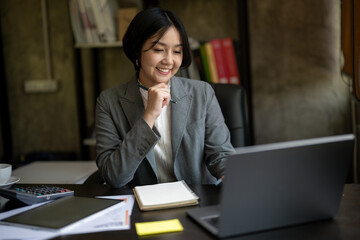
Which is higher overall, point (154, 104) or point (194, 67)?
point (194, 67)

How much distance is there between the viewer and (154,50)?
141 cm

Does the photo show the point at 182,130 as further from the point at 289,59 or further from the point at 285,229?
the point at 289,59

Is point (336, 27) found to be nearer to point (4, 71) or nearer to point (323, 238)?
point (323, 238)

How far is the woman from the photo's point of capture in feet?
4.57

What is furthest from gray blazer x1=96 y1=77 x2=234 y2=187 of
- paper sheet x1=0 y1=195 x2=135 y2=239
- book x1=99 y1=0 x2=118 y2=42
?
book x1=99 y1=0 x2=118 y2=42

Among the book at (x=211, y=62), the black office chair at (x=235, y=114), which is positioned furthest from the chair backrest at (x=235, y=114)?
the book at (x=211, y=62)

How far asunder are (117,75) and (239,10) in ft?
3.35

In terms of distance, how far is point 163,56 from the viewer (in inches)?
55.8

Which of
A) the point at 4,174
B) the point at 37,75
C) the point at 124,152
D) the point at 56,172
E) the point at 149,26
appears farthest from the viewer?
the point at 37,75

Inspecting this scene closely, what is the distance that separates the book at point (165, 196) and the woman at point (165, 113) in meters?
0.30

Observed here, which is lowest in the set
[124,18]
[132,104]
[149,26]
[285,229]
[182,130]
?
[285,229]

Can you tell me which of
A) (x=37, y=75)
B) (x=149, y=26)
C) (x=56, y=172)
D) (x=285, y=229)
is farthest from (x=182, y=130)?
(x=37, y=75)

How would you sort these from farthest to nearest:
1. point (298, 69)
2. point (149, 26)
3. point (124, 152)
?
point (298, 69), point (149, 26), point (124, 152)

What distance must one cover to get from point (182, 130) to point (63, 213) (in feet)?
2.12
